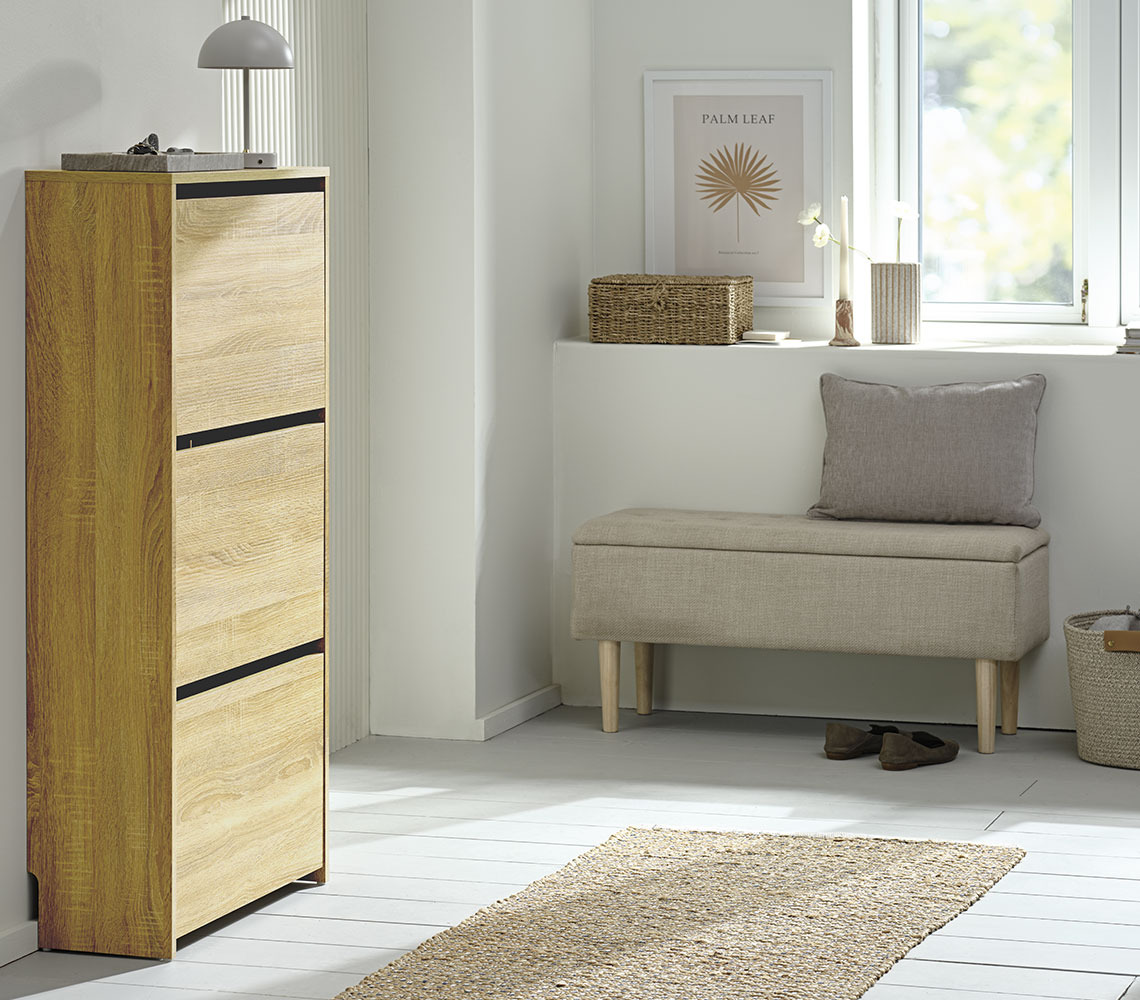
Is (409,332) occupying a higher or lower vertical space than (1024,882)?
higher

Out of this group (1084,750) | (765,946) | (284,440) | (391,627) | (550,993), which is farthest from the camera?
(391,627)

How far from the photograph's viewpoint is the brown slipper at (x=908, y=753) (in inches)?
179

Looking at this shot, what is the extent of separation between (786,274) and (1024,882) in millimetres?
2339

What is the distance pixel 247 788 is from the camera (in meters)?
3.40

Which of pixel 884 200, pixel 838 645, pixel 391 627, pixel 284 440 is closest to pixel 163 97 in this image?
pixel 284 440

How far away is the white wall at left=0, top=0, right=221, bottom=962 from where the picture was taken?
3.18 m

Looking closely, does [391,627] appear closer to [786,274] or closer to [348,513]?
[348,513]

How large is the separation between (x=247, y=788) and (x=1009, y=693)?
2.25 meters

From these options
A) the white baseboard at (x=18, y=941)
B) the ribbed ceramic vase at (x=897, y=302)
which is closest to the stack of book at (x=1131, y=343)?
the ribbed ceramic vase at (x=897, y=302)

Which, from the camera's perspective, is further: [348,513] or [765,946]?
[348,513]

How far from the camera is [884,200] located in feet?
18.1

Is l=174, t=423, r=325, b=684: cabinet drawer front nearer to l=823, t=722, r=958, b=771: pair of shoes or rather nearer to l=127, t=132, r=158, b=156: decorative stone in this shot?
l=127, t=132, r=158, b=156: decorative stone

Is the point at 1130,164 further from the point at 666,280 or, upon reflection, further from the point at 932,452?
the point at 666,280

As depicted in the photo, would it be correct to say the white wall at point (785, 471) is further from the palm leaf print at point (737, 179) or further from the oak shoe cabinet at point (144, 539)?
the oak shoe cabinet at point (144, 539)
